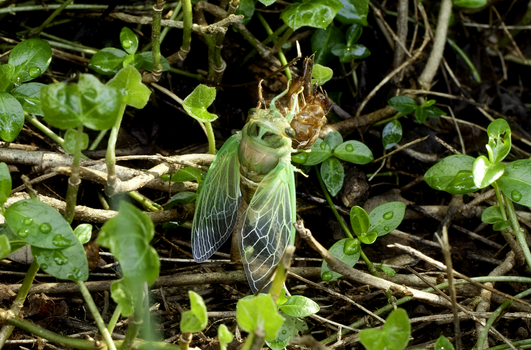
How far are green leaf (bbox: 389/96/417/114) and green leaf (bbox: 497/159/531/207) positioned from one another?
1.77 feet

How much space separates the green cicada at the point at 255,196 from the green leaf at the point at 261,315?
1.51ft

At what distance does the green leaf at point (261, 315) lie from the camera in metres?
1.02

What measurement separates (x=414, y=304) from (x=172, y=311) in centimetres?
86

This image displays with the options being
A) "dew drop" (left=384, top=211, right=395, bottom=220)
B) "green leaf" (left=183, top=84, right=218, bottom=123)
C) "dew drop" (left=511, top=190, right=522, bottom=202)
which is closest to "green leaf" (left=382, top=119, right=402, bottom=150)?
"dew drop" (left=384, top=211, right=395, bottom=220)

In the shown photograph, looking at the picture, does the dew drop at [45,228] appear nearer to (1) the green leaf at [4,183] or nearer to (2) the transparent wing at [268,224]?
(1) the green leaf at [4,183]

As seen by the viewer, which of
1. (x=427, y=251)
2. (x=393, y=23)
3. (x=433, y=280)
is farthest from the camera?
(x=393, y=23)

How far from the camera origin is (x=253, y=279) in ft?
4.99

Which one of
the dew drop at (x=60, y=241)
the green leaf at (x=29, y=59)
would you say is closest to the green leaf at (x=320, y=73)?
the green leaf at (x=29, y=59)

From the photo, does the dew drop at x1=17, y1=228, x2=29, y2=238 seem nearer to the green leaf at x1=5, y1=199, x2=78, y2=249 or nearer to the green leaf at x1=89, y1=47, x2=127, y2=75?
the green leaf at x1=5, y1=199, x2=78, y2=249

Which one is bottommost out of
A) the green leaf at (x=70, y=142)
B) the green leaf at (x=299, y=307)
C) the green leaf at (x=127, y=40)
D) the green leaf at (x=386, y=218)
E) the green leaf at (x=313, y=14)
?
the green leaf at (x=299, y=307)

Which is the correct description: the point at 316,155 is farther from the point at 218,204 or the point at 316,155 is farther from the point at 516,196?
the point at 516,196

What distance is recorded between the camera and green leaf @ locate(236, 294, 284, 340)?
1.02m

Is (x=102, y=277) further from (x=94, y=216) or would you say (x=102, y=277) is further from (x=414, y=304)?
(x=414, y=304)

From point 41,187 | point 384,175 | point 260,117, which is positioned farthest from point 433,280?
point 41,187
